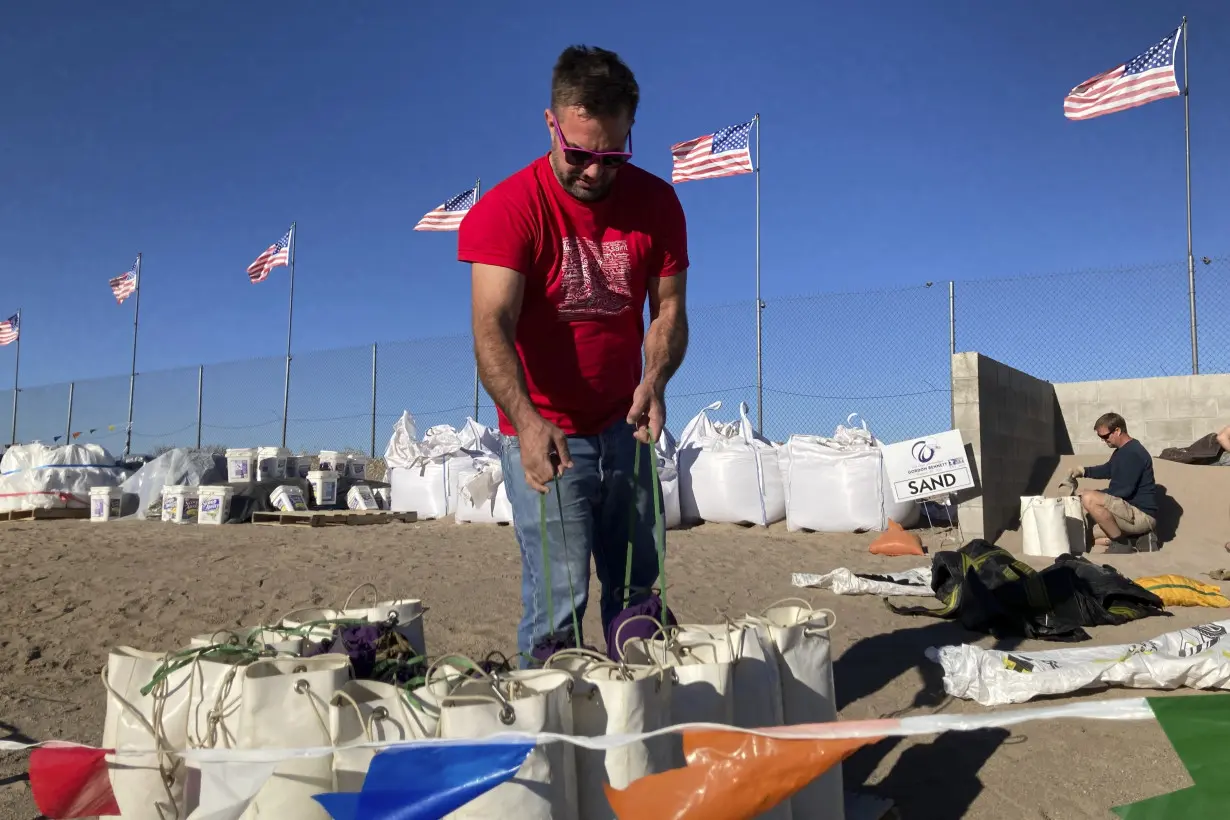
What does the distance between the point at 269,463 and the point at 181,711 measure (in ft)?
35.4

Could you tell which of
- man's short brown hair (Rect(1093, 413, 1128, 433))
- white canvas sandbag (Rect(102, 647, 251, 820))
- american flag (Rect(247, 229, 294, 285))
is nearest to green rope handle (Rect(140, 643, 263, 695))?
white canvas sandbag (Rect(102, 647, 251, 820))

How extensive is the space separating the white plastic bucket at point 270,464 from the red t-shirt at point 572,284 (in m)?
10.2

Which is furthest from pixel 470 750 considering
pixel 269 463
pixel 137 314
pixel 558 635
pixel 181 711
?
pixel 137 314

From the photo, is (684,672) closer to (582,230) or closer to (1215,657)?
(582,230)

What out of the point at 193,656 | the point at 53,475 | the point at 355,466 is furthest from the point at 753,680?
the point at 53,475

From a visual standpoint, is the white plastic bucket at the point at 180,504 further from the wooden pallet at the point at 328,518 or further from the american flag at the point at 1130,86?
the american flag at the point at 1130,86

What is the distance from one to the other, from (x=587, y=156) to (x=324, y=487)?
32.1 feet

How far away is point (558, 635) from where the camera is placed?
7.68ft

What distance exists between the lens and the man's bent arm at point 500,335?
7.25 ft

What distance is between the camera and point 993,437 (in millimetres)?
8055

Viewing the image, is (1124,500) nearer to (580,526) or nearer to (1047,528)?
(1047,528)

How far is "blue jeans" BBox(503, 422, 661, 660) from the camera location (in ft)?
7.91

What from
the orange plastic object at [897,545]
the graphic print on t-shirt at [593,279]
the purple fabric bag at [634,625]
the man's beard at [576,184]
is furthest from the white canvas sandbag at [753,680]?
the orange plastic object at [897,545]

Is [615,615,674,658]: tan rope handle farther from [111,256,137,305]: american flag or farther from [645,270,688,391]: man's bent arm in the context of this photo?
[111,256,137,305]: american flag
